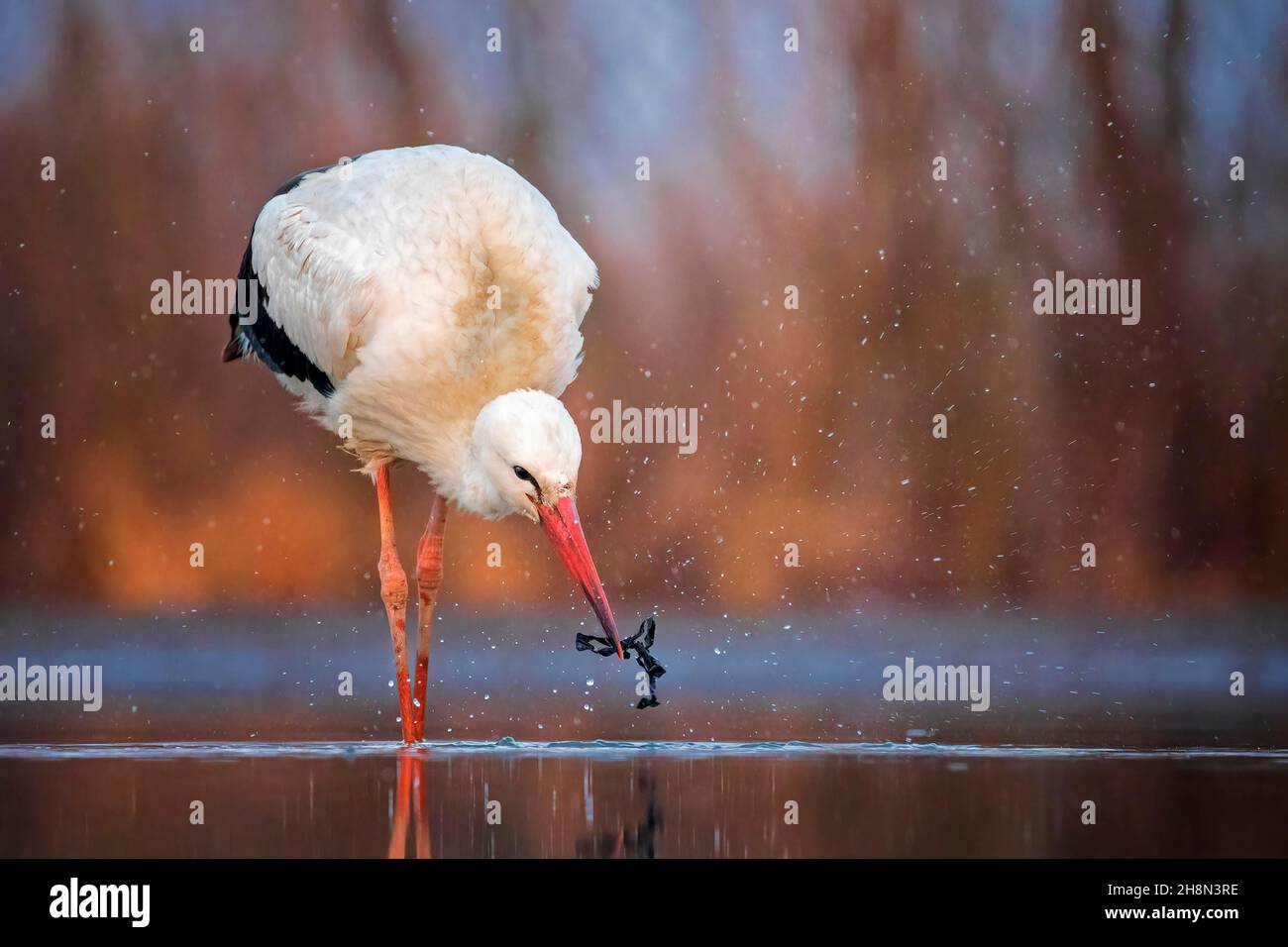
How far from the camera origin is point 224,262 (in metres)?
8.62

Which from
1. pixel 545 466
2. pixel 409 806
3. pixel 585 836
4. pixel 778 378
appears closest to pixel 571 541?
pixel 545 466

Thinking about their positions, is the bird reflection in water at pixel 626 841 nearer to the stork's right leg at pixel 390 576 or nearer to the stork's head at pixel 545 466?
the stork's head at pixel 545 466

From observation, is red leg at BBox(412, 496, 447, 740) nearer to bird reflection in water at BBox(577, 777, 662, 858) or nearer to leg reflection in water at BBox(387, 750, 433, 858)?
leg reflection in water at BBox(387, 750, 433, 858)

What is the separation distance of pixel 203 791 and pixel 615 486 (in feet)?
16.5

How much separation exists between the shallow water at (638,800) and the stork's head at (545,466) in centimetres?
48

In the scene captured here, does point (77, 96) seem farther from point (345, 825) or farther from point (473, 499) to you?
point (345, 825)

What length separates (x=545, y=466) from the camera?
12.8 ft

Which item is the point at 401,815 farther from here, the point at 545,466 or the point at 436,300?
the point at 436,300

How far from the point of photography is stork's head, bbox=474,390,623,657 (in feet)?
12.8

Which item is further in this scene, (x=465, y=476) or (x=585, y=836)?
(x=465, y=476)

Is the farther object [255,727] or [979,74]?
[979,74]

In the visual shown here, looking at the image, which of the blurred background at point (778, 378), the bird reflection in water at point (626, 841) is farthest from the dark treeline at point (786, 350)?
the bird reflection in water at point (626, 841)

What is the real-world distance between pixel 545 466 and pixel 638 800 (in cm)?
90

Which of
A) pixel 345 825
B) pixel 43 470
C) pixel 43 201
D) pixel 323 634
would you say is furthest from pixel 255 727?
pixel 43 201
